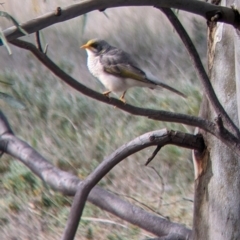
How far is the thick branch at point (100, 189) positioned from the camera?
175cm

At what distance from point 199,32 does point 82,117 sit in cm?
149

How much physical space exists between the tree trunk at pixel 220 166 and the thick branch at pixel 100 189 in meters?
0.07

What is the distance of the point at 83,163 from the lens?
14.2 feet

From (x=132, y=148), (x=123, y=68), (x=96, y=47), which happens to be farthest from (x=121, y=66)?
(x=132, y=148)

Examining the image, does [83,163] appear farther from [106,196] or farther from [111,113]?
[106,196]

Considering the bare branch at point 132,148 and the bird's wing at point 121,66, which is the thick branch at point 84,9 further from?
the bird's wing at point 121,66

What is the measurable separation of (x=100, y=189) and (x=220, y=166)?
2.56ft

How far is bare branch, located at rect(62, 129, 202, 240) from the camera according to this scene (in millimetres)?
1680

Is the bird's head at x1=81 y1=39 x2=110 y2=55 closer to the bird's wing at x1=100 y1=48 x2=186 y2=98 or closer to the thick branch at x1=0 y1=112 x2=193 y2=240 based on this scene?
the bird's wing at x1=100 y1=48 x2=186 y2=98

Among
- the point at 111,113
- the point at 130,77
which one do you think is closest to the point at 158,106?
the point at 111,113

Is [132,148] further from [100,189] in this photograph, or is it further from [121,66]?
[121,66]

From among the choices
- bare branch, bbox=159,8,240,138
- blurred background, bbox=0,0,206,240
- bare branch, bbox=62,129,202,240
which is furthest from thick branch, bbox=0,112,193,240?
blurred background, bbox=0,0,206,240

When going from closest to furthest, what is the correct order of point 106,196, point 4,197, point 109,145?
point 106,196 < point 4,197 < point 109,145

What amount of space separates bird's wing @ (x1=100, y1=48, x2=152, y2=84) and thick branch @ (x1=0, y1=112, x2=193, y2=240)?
430mm
